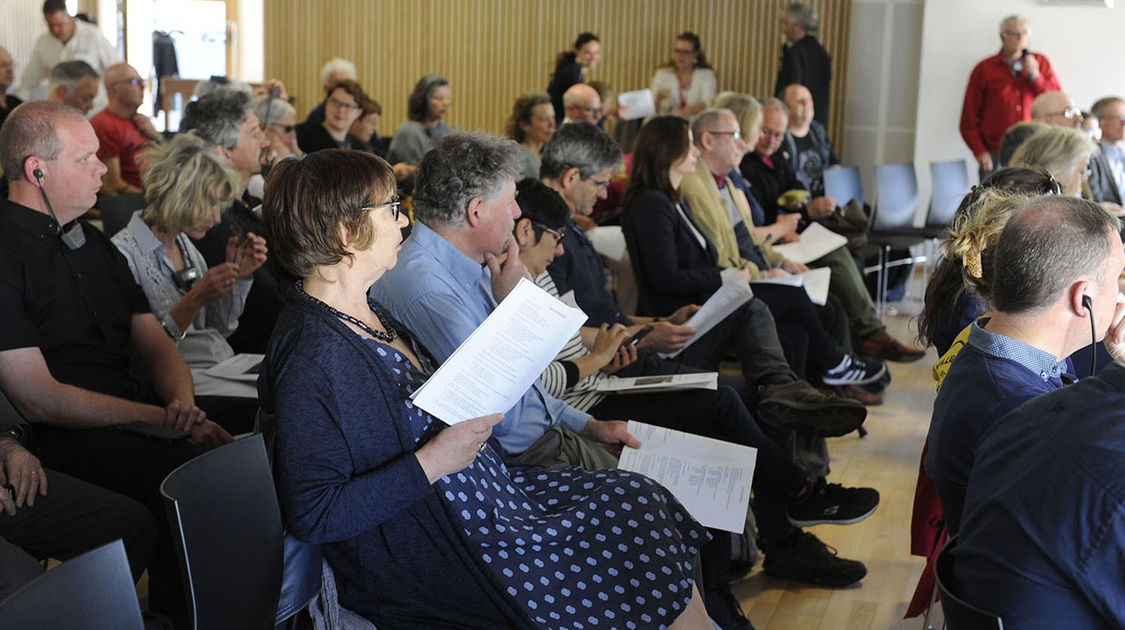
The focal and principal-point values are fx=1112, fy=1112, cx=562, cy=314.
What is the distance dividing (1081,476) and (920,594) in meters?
1.18

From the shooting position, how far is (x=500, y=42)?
11203mm

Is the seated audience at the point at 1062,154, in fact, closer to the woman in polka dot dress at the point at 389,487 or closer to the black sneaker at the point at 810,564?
the black sneaker at the point at 810,564

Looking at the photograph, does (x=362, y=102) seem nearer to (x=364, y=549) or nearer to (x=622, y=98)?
(x=622, y=98)

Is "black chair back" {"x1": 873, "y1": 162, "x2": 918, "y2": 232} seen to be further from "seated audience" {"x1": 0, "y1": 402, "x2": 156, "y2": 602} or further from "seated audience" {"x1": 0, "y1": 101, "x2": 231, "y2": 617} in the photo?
"seated audience" {"x1": 0, "y1": 402, "x2": 156, "y2": 602}

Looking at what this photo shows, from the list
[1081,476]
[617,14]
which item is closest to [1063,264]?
[1081,476]

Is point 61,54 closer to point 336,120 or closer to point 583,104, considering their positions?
point 336,120

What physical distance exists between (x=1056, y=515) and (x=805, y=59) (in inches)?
312

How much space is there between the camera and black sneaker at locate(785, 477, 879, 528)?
332cm

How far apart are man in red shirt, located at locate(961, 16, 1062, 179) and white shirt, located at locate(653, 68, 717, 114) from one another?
6.96ft

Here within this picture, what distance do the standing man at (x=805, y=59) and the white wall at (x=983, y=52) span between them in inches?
31.2

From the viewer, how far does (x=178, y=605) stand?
2715 mm

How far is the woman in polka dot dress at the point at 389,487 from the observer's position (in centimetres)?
185

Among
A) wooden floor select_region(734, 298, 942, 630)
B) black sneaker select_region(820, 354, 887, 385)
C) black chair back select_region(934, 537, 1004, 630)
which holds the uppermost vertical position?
black chair back select_region(934, 537, 1004, 630)

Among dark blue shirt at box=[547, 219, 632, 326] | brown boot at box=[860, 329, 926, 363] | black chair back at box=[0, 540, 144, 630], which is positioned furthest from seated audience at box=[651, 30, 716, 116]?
black chair back at box=[0, 540, 144, 630]
